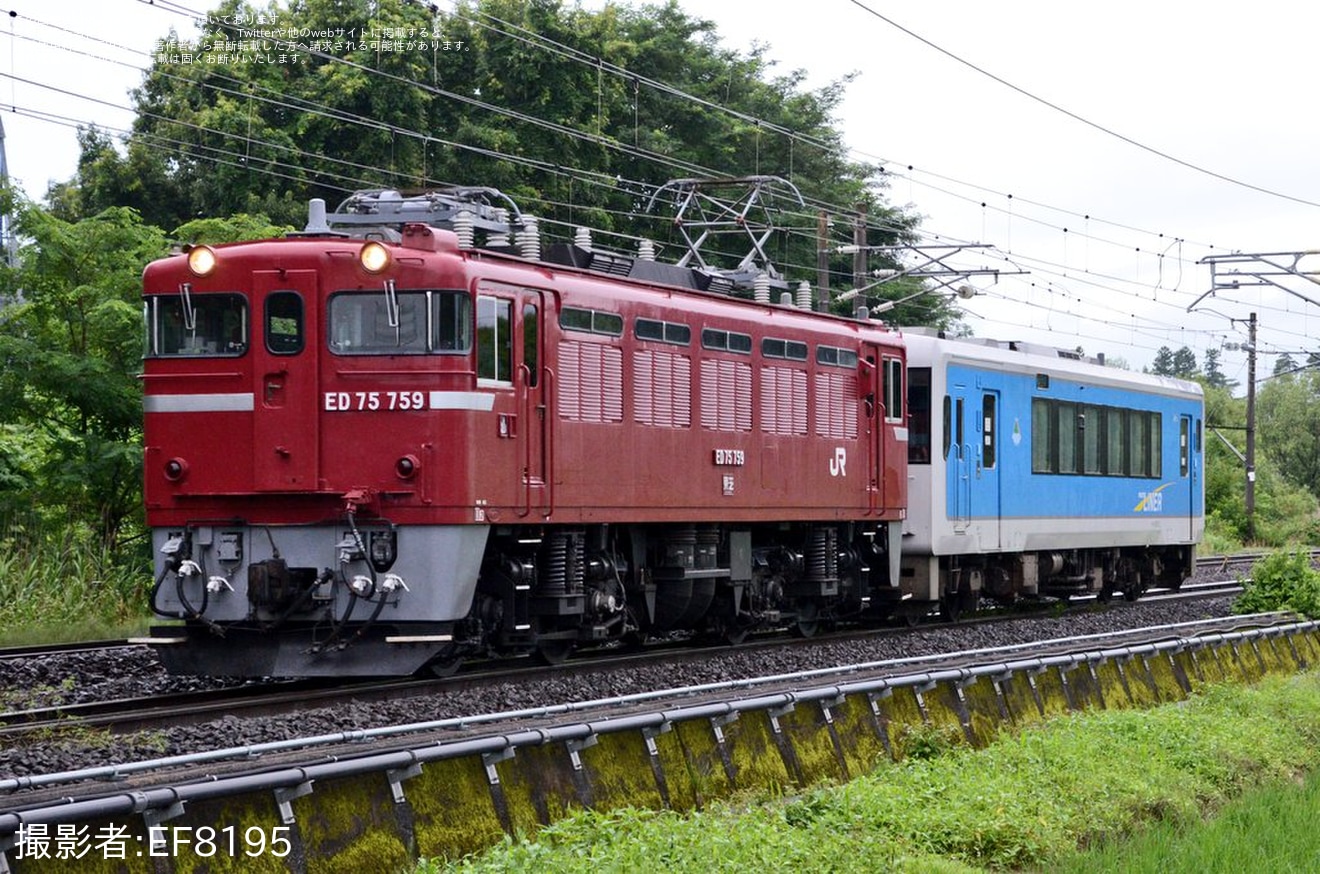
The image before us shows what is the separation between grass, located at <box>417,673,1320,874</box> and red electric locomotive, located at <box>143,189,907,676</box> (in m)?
4.78

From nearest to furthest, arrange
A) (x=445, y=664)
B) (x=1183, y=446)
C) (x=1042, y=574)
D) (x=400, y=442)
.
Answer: (x=400, y=442), (x=445, y=664), (x=1042, y=574), (x=1183, y=446)

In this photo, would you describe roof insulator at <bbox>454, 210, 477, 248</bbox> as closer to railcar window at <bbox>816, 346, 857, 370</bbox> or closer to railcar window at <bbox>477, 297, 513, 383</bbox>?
railcar window at <bbox>477, 297, 513, 383</bbox>

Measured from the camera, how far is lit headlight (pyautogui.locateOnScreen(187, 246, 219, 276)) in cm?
1536

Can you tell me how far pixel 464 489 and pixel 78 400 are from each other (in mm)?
8135

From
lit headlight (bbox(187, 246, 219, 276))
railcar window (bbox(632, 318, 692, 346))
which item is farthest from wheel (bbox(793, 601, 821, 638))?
lit headlight (bbox(187, 246, 219, 276))

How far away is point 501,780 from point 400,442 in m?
6.05

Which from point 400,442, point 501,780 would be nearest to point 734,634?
point 400,442

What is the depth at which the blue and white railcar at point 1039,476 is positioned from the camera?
77.7ft

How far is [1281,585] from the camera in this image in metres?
24.4

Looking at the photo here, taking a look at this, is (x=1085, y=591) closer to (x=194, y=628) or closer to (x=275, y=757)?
(x=194, y=628)

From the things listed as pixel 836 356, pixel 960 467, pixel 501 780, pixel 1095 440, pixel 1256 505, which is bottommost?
pixel 1256 505

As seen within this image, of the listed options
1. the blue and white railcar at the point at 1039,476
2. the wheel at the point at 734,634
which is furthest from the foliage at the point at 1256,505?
the wheel at the point at 734,634

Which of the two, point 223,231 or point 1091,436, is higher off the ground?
point 223,231

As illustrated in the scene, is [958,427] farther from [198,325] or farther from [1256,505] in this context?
[1256,505]
